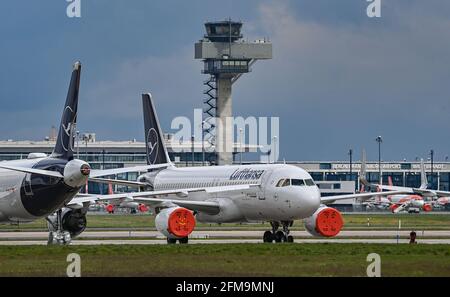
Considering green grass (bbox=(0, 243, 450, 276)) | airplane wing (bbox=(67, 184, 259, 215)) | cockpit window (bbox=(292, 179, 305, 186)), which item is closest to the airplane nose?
cockpit window (bbox=(292, 179, 305, 186))

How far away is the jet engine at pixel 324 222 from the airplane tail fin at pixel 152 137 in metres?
21.6

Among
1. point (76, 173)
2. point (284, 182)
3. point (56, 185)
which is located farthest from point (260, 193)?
point (76, 173)

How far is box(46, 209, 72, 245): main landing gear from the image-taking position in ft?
204

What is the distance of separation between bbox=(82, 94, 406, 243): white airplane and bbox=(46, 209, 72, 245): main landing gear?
2.52m

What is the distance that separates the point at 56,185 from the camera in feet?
197

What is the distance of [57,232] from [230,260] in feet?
59.7

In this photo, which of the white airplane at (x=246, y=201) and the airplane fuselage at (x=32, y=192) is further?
the white airplane at (x=246, y=201)

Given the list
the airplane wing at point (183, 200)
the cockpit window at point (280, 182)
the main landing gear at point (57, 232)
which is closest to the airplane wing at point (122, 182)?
the airplane wing at point (183, 200)

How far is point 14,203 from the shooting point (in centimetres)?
6438

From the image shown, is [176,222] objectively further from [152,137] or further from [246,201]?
[152,137]

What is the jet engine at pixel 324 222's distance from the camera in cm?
6825

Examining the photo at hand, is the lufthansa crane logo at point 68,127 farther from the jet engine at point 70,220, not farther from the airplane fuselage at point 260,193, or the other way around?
the airplane fuselage at point 260,193
